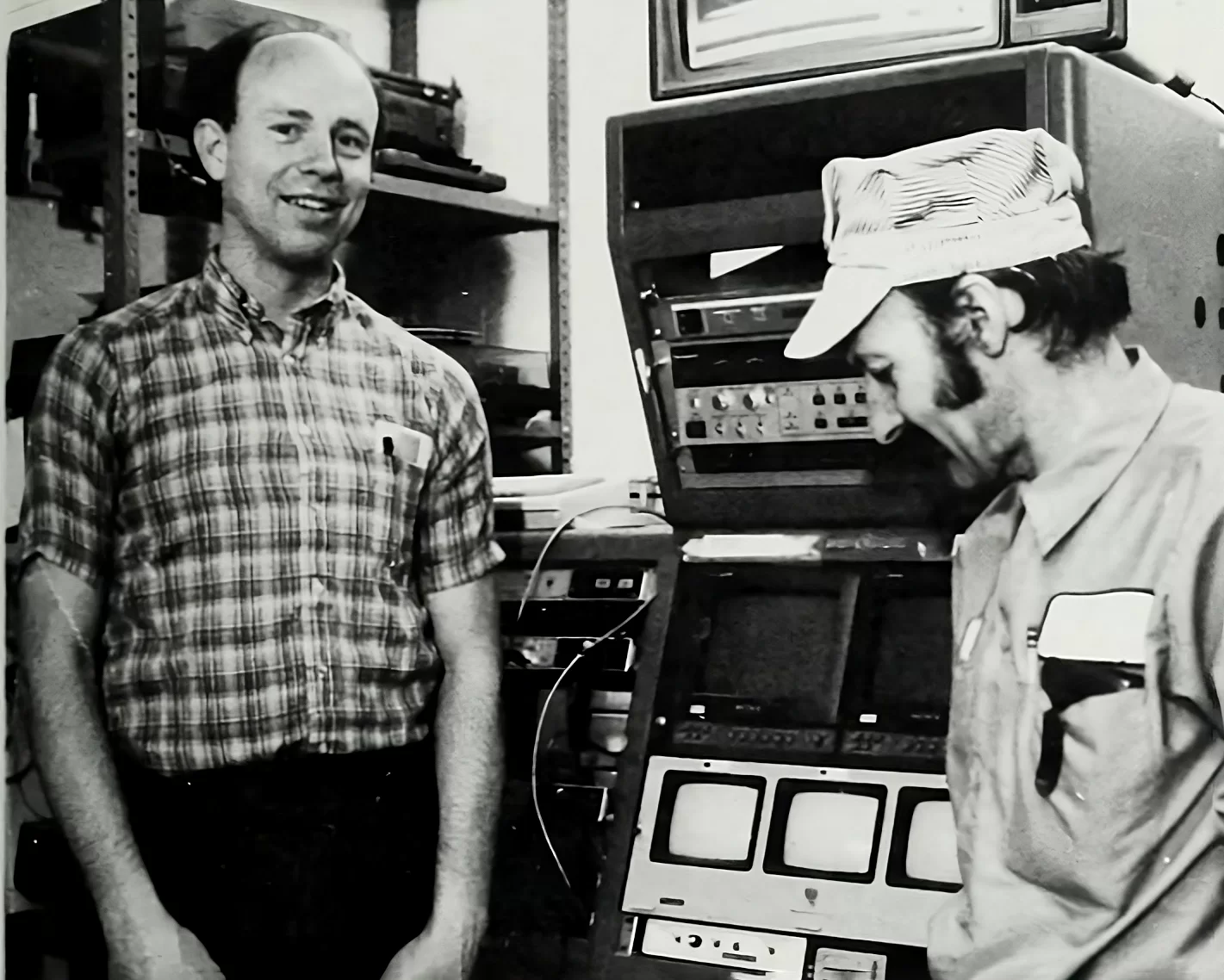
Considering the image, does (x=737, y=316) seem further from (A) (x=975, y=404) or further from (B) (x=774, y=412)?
(A) (x=975, y=404)

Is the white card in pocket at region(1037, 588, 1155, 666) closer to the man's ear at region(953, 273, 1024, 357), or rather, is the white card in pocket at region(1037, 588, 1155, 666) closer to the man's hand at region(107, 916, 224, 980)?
the man's ear at region(953, 273, 1024, 357)

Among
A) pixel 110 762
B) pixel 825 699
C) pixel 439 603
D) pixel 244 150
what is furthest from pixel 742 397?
pixel 110 762

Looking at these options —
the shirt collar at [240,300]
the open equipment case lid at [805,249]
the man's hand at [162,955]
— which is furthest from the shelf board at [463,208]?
the man's hand at [162,955]

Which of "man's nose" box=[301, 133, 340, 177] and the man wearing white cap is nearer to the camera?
the man wearing white cap

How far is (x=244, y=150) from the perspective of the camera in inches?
92.7

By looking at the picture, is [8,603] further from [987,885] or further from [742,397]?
[987,885]

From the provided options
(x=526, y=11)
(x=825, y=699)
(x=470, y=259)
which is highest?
(x=526, y=11)

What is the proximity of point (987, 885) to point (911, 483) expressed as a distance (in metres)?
0.52

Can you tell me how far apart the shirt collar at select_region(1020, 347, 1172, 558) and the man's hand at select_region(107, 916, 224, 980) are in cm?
136

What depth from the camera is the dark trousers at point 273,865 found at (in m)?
2.27

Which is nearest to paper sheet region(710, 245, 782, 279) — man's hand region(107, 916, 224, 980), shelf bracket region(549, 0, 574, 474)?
shelf bracket region(549, 0, 574, 474)

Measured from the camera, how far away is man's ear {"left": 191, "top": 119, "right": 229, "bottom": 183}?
7.75 ft

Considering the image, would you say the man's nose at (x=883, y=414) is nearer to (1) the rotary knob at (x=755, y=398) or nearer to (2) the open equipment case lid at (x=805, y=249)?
(2) the open equipment case lid at (x=805, y=249)

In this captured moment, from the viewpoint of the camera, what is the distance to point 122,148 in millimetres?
2330
